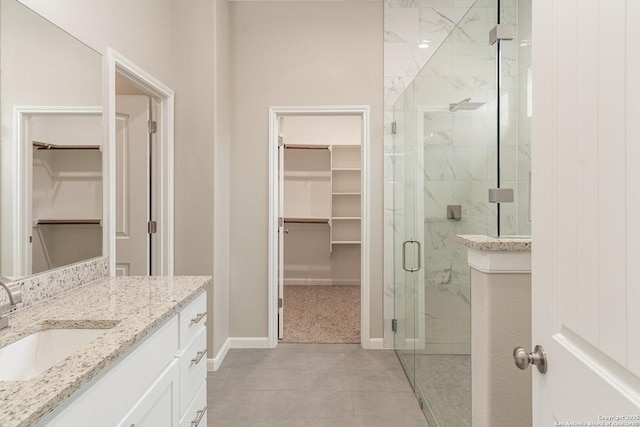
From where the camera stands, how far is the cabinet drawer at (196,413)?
1.55m

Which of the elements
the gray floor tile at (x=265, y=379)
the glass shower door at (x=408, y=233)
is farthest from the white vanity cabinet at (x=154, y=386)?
the glass shower door at (x=408, y=233)

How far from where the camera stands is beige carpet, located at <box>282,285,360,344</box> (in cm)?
369

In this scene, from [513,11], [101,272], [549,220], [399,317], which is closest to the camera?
[549,220]

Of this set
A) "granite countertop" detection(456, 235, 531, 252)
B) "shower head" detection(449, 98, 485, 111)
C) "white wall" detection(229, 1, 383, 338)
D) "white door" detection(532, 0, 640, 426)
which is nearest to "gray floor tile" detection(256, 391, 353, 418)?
"white wall" detection(229, 1, 383, 338)

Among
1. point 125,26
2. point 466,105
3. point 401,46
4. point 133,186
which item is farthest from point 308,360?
point 401,46

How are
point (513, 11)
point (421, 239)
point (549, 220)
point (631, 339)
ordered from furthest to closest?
1. point (421, 239)
2. point (513, 11)
3. point (549, 220)
4. point (631, 339)

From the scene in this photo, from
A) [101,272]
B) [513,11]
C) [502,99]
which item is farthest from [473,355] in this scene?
[101,272]

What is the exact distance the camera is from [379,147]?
3.40 meters

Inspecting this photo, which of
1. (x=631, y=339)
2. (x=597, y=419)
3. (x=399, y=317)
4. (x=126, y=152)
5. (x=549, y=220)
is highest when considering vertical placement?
(x=126, y=152)

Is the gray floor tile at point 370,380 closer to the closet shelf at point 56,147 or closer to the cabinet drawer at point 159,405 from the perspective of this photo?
the cabinet drawer at point 159,405

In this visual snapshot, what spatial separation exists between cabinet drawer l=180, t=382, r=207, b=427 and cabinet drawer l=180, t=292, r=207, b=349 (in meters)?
0.28

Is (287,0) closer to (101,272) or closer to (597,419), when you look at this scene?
(101,272)

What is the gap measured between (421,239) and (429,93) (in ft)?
3.14

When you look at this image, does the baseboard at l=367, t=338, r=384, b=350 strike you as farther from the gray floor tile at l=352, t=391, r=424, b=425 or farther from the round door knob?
the round door knob
